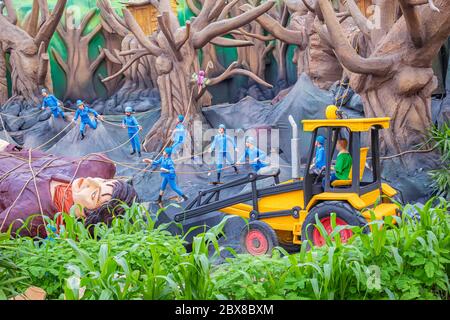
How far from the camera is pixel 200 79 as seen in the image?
10289mm

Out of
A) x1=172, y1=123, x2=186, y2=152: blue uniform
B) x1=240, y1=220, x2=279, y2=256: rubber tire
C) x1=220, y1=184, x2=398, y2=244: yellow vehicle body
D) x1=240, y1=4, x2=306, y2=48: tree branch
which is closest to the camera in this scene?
x1=220, y1=184, x2=398, y2=244: yellow vehicle body

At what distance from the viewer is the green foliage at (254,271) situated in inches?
143

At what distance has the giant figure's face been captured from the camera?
680 centimetres

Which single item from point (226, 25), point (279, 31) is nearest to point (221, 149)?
point (226, 25)

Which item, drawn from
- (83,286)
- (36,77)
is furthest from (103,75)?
(83,286)

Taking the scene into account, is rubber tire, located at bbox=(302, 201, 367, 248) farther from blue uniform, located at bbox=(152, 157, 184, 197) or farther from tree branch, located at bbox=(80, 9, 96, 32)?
tree branch, located at bbox=(80, 9, 96, 32)

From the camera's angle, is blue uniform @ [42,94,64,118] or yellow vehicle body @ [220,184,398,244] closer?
yellow vehicle body @ [220,184,398,244]

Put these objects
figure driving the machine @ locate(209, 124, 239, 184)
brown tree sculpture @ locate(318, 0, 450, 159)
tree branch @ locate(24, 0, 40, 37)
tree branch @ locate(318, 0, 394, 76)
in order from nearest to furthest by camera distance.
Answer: brown tree sculpture @ locate(318, 0, 450, 159) → tree branch @ locate(318, 0, 394, 76) → figure driving the machine @ locate(209, 124, 239, 184) → tree branch @ locate(24, 0, 40, 37)

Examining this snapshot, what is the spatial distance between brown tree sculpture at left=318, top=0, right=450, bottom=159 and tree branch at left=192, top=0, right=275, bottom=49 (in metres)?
1.35

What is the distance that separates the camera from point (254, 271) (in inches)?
151

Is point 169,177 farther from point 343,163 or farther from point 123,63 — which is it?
point 123,63

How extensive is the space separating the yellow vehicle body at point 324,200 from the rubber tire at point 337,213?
49 mm

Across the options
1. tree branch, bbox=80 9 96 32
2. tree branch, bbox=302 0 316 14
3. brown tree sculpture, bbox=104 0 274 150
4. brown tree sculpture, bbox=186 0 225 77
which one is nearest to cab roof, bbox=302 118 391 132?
brown tree sculpture, bbox=104 0 274 150

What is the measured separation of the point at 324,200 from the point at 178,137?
3768 mm
